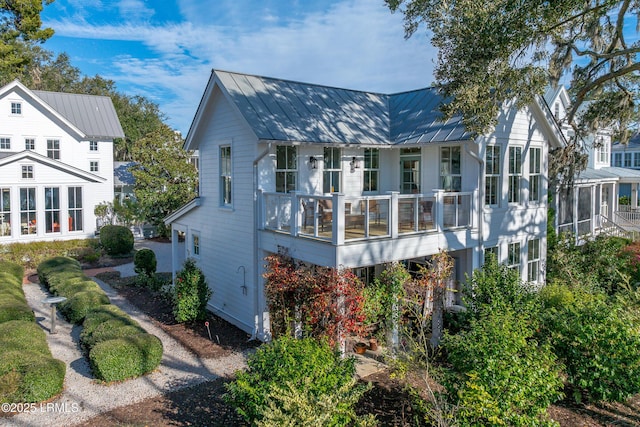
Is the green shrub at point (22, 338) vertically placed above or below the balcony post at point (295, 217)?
below

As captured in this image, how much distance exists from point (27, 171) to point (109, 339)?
54.8 ft

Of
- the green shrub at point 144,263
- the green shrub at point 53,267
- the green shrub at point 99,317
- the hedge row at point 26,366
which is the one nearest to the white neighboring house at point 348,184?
the green shrub at point 99,317

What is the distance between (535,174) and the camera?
592 inches

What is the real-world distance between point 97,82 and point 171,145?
116 ft

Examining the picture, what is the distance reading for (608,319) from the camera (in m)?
8.29

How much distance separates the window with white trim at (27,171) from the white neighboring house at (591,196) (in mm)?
24418

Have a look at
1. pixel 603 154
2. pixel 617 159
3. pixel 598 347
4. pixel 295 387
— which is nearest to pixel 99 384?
Answer: pixel 295 387

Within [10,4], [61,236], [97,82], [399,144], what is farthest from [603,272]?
[97,82]

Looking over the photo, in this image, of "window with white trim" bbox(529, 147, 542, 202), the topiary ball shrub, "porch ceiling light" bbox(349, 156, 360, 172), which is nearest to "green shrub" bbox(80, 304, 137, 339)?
"porch ceiling light" bbox(349, 156, 360, 172)

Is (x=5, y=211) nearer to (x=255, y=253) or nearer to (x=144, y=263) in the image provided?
(x=144, y=263)

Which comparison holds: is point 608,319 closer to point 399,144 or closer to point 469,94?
point 469,94

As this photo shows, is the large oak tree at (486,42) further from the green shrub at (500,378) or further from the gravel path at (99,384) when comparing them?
the gravel path at (99,384)

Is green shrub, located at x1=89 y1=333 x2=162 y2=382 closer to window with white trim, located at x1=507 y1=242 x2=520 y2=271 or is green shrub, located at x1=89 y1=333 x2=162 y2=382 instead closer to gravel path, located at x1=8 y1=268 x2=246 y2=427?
gravel path, located at x1=8 y1=268 x2=246 y2=427

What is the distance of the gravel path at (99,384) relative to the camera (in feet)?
27.1
